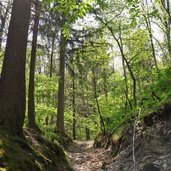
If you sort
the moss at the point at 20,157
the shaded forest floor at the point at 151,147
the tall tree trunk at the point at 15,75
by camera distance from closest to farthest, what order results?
the moss at the point at 20,157 → the shaded forest floor at the point at 151,147 → the tall tree trunk at the point at 15,75

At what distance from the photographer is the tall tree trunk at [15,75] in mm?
6797

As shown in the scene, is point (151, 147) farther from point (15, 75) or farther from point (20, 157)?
point (15, 75)

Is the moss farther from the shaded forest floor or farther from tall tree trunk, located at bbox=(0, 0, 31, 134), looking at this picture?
the shaded forest floor

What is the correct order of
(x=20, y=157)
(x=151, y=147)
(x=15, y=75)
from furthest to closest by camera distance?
(x=15, y=75) < (x=151, y=147) < (x=20, y=157)

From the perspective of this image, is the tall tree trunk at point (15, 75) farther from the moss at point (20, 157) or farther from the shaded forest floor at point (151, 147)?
the shaded forest floor at point (151, 147)

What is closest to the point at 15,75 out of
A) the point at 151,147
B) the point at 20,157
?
the point at 20,157

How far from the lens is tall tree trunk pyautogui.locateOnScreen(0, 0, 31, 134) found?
22.3ft

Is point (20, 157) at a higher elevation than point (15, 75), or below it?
below

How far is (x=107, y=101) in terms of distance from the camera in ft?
68.9

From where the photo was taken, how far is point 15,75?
7.09m

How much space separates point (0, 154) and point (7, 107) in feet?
6.21

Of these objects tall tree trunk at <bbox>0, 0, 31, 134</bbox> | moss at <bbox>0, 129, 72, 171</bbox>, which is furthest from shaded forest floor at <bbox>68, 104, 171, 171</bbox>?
tall tree trunk at <bbox>0, 0, 31, 134</bbox>

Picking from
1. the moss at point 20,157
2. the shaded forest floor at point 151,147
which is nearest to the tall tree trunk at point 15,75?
the moss at point 20,157

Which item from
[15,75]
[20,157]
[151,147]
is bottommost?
[20,157]
